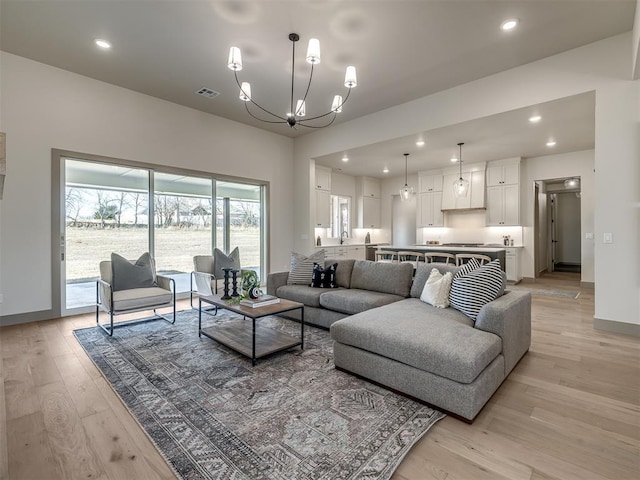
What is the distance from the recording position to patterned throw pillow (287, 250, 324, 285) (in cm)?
438

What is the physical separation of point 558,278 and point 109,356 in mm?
9368

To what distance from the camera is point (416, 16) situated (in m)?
3.08

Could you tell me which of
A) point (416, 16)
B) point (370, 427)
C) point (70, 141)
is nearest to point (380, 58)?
point (416, 16)

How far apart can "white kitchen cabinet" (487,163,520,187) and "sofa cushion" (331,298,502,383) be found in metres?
5.69

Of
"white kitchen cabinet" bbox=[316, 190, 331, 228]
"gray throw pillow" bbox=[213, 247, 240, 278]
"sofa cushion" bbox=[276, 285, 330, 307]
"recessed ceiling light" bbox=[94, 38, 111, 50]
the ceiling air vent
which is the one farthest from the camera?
"white kitchen cabinet" bbox=[316, 190, 331, 228]

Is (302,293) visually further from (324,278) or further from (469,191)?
(469,191)

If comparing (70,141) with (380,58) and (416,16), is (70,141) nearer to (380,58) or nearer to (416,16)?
(380,58)

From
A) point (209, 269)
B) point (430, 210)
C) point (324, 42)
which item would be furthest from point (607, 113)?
point (209, 269)

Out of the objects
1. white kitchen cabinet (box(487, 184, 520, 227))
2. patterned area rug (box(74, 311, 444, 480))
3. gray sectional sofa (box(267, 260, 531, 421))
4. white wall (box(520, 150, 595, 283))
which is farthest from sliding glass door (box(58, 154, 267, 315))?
white wall (box(520, 150, 595, 283))

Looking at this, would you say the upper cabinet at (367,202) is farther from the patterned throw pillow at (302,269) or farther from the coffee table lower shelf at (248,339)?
the coffee table lower shelf at (248,339)

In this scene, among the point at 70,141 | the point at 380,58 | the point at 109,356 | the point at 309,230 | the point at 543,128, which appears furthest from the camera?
the point at 309,230

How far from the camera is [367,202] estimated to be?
944cm

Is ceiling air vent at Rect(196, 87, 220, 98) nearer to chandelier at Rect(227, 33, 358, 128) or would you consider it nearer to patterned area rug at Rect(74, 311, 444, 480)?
chandelier at Rect(227, 33, 358, 128)

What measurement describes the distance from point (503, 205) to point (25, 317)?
8.97 meters
